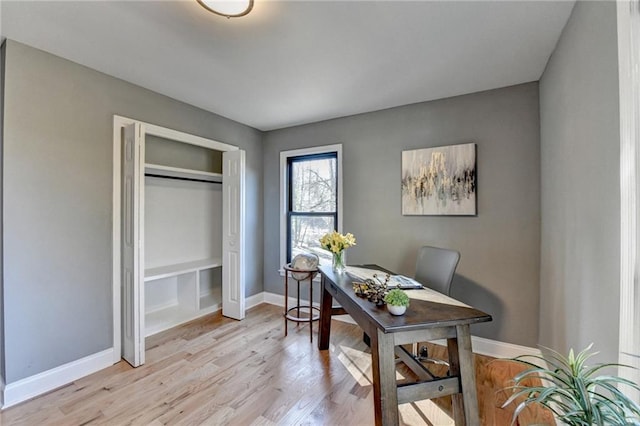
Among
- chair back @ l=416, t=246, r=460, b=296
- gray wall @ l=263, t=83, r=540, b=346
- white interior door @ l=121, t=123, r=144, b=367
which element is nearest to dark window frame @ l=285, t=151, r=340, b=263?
gray wall @ l=263, t=83, r=540, b=346

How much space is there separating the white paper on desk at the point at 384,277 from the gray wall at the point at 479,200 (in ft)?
2.07

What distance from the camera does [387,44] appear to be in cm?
203

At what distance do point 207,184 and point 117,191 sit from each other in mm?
1456

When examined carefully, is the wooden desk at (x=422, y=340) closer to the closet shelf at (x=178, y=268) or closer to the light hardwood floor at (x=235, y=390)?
the light hardwood floor at (x=235, y=390)

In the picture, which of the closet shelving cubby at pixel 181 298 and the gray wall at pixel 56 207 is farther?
the closet shelving cubby at pixel 181 298

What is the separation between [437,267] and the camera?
2.55m

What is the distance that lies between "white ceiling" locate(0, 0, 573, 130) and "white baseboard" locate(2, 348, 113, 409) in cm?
242

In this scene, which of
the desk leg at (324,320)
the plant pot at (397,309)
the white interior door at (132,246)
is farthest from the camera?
the desk leg at (324,320)

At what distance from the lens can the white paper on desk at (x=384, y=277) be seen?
2.20 m

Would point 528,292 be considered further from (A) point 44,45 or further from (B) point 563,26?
(A) point 44,45

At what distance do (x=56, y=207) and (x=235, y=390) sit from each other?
6.46 ft

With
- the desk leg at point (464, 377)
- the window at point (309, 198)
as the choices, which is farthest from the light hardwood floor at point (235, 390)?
the window at point (309, 198)

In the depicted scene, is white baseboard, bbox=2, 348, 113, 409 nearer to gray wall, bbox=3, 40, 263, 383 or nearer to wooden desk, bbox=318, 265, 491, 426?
gray wall, bbox=3, 40, 263, 383

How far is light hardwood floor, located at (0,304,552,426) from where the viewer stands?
6.16 feet
